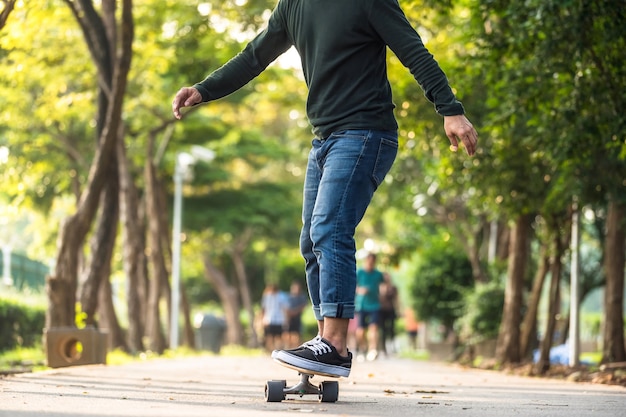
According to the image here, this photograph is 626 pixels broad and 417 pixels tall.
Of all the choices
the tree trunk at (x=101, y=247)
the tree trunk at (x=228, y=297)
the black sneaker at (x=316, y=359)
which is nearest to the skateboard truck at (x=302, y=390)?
the black sneaker at (x=316, y=359)

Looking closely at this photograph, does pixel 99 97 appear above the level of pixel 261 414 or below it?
above

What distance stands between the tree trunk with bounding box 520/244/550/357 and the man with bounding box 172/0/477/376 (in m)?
10.8

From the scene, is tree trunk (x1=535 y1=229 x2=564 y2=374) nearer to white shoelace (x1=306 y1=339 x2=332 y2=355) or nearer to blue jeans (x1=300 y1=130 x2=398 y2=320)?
blue jeans (x1=300 y1=130 x2=398 y2=320)

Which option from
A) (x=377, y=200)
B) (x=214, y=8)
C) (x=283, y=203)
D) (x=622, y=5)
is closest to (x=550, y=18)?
(x=622, y=5)

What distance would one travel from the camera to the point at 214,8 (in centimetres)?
2073

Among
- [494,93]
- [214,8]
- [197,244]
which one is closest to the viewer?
[494,93]

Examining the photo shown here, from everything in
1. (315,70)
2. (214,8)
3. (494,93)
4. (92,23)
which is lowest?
(315,70)

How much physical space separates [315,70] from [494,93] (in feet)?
24.2

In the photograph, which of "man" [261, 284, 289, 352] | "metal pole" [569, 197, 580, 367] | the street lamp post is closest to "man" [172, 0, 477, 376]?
"metal pole" [569, 197, 580, 367]

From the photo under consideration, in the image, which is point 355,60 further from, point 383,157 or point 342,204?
point 342,204

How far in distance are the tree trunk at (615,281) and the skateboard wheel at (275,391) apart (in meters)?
9.31

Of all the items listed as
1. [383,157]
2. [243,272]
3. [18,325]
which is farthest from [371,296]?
[243,272]

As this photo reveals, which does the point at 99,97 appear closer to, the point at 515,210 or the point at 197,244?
the point at 515,210

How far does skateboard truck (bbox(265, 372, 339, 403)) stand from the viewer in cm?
593
